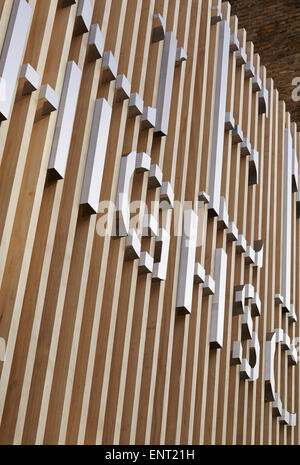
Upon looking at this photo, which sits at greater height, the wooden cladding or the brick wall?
the brick wall

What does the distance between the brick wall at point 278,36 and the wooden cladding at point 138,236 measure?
2249 millimetres

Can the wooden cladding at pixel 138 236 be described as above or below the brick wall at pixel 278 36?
below

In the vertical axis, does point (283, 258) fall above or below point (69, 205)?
above

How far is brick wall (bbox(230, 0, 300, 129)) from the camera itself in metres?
6.84

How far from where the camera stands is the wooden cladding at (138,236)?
7.55 feet

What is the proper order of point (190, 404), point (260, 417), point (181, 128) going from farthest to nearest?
point (260, 417) → point (181, 128) → point (190, 404)

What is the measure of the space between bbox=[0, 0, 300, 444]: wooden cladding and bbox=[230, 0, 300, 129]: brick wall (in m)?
2.25

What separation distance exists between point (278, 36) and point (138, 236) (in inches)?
182

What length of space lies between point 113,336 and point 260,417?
5.33 ft

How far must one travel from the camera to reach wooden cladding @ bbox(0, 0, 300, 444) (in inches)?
90.7

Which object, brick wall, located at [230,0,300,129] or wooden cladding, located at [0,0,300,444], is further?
brick wall, located at [230,0,300,129]

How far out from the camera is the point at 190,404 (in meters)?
3.19
